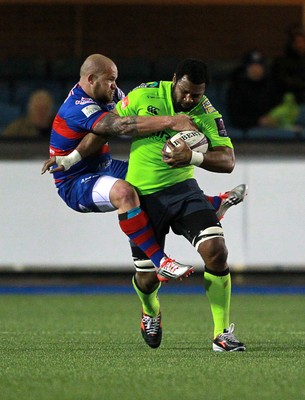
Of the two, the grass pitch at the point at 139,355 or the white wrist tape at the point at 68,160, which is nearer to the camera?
the grass pitch at the point at 139,355

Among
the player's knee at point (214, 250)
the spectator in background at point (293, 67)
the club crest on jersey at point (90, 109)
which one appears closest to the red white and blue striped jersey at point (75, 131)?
the club crest on jersey at point (90, 109)

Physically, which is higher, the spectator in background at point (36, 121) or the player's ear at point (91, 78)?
the player's ear at point (91, 78)

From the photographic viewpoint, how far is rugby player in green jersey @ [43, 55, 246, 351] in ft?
25.8

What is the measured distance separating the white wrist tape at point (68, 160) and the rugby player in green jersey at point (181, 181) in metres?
0.05

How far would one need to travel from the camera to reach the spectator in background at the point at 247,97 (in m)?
15.5

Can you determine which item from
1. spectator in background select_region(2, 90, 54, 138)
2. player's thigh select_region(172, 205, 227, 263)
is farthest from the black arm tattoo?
→ spectator in background select_region(2, 90, 54, 138)

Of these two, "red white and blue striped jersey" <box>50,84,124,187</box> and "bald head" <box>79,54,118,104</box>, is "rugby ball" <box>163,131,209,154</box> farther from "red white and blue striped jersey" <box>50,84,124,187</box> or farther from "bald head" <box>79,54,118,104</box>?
"bald head" <box>79,54,118,104</box>

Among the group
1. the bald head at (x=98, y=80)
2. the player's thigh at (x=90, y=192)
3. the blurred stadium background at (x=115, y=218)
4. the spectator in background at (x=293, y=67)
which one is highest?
the bald head at (x=98, y=80)

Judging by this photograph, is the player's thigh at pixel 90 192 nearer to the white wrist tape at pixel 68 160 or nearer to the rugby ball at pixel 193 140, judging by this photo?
the white wrist tape at pixel 68 160

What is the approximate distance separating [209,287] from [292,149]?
7.02 m

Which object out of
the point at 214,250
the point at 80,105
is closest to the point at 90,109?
the point at 80,105

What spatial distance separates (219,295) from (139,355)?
2.18ft

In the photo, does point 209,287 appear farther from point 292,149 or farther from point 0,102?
point 0,102

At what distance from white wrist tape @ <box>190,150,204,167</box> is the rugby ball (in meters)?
0.05
